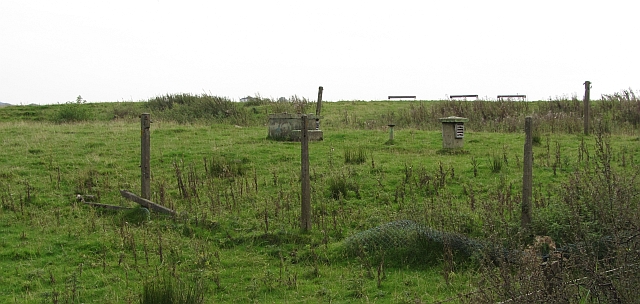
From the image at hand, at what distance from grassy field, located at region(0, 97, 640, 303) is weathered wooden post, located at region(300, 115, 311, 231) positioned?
0.68ft

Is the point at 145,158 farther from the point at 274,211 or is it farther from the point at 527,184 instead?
the point at 527,184

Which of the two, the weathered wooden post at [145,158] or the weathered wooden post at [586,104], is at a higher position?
the weathered wooden post at [586,104]

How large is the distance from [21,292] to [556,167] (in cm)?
1064

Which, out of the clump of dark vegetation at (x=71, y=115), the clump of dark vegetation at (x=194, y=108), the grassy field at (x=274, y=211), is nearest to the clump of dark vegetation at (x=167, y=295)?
the grassy field at (x=274, y=211)

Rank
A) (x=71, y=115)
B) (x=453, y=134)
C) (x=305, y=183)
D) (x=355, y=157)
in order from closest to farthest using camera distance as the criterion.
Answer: (x=305, y=183), (x=355, y=157), (x=453, y=134), (x=71, y=115)

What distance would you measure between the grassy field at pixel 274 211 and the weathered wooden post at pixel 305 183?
21cm

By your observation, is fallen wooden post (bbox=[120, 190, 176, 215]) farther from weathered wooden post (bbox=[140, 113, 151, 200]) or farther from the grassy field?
weathered wooden post (bbox=[140, 113, 151, 200])

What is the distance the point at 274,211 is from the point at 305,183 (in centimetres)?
152

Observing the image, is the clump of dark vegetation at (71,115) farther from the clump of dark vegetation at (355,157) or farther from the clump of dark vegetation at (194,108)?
the clump of dark vegetation at (355,157)

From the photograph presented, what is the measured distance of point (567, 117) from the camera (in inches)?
899

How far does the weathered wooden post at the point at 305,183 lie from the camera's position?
10234 millimetres

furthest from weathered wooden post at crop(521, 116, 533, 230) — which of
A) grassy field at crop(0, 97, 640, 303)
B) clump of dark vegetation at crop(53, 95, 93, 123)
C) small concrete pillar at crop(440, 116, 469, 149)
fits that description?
clump of dark vegetation at crop(53, 95, 93, 123)

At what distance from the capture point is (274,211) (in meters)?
11.5

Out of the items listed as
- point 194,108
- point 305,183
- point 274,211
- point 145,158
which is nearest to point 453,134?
point 274,211
